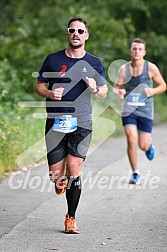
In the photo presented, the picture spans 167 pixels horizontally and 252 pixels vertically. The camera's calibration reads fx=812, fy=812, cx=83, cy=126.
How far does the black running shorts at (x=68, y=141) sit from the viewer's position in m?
8.02

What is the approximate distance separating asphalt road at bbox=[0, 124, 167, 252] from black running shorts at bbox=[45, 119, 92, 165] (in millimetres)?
741

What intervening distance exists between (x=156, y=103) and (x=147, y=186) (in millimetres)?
20760

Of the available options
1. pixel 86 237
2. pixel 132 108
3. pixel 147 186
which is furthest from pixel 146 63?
pixel 86 237

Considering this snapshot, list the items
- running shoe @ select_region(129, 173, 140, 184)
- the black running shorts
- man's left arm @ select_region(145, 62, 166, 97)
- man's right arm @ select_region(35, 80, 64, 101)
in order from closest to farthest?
man's right arm @ select_region(35, 80, 64, 101) → the black running shorts → running shoe @ select_region(129, 173, 140, 184) → man's left arm @ select_region(145, 62, 166, 97)

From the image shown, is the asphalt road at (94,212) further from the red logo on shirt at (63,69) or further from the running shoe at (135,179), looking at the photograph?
the red logo on shirt at (63,69)

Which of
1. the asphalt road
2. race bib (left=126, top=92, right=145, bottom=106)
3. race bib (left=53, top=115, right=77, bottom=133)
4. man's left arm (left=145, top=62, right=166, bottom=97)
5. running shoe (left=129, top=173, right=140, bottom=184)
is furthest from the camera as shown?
race bib (left=126, top=92, right=145, bottom=106)

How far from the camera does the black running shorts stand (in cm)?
802

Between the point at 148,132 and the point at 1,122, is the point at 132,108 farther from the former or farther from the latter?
the point at 1,122

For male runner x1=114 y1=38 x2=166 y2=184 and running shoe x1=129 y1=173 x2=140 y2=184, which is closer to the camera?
running shoe x1=129 y1=173 x2=140 y2=184

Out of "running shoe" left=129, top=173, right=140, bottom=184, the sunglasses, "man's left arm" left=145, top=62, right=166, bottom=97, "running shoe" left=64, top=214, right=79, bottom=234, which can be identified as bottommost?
"running shoe" left=129, top=173, right=140, bottom=184

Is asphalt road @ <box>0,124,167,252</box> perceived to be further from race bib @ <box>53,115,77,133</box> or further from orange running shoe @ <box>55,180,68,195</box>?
race bib @ <box>53,115,77,133</box>

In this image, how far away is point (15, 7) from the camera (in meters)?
25.4

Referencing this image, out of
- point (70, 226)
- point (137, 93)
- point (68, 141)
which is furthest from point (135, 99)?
point (70, 226)

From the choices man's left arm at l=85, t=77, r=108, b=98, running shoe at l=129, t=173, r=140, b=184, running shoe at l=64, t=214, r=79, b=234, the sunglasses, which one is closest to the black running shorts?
man's left arm at l=85, t=77, r=108, b=98
